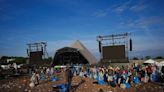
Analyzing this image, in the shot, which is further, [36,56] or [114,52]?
[36,56]

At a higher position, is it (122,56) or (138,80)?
(122,56)

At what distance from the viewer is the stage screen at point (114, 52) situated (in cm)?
2889

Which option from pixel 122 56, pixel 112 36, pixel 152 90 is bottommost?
pixel 152 90

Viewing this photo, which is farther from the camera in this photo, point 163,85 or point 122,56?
point 122,56

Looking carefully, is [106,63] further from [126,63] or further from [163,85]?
[163,85]

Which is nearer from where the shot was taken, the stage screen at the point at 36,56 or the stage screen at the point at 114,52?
the stage screen at the point at 114,52

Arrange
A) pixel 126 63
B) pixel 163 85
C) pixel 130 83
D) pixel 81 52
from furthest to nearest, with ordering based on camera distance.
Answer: pixel 81 52 < pixel 126 63 < pixel 130 83 < pixel 163 85

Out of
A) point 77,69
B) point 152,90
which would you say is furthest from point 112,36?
point 152,90

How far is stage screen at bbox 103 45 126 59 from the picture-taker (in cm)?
2889

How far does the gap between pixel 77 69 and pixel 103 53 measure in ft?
24.1

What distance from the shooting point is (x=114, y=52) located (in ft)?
96.2

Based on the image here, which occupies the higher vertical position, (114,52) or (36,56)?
(114,52)

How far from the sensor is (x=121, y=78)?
15836 millimetres

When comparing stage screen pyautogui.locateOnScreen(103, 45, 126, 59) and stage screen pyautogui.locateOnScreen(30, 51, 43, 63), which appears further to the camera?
stage screen pyautogui.locateOnScreen(30, 51, 43, 63)
